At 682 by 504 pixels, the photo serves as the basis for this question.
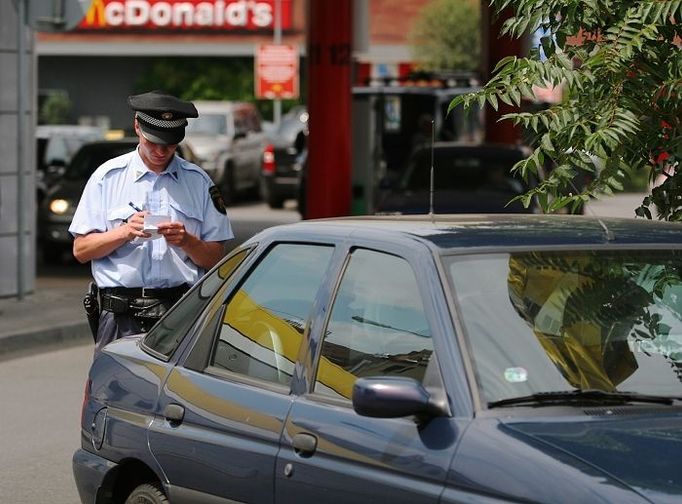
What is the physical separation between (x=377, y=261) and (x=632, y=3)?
2.42m

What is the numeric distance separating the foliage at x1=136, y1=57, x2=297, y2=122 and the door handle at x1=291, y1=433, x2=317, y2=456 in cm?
5675

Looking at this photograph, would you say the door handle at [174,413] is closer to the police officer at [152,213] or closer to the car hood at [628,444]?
the car hood at [628,444]

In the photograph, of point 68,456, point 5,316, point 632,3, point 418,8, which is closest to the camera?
point 632,3

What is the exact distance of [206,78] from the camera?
61812mm

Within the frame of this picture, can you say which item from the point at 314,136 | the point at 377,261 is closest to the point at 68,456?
the point at 377,261

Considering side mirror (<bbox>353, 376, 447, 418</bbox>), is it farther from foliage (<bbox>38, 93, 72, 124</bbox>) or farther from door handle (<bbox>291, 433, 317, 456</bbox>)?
foliage (<bbox>38, 93, 72, 124</bbox>)

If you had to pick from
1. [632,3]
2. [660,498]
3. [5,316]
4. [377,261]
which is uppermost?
[632,3]

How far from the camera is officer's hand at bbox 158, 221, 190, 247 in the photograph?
24.7ft

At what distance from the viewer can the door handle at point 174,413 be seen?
19.3 ft

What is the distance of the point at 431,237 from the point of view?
525cm

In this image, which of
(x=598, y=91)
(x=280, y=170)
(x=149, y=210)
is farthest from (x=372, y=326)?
(x=280, y=170)

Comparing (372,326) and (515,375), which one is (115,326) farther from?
(515,375)

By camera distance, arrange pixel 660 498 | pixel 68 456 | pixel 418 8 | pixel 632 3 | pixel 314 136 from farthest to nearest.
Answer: pixel 418 8 → pixel 314 136 → pixel 68 456 → pixel 632 3 → pixel 660 498

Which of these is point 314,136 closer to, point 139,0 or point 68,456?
point 68,456
